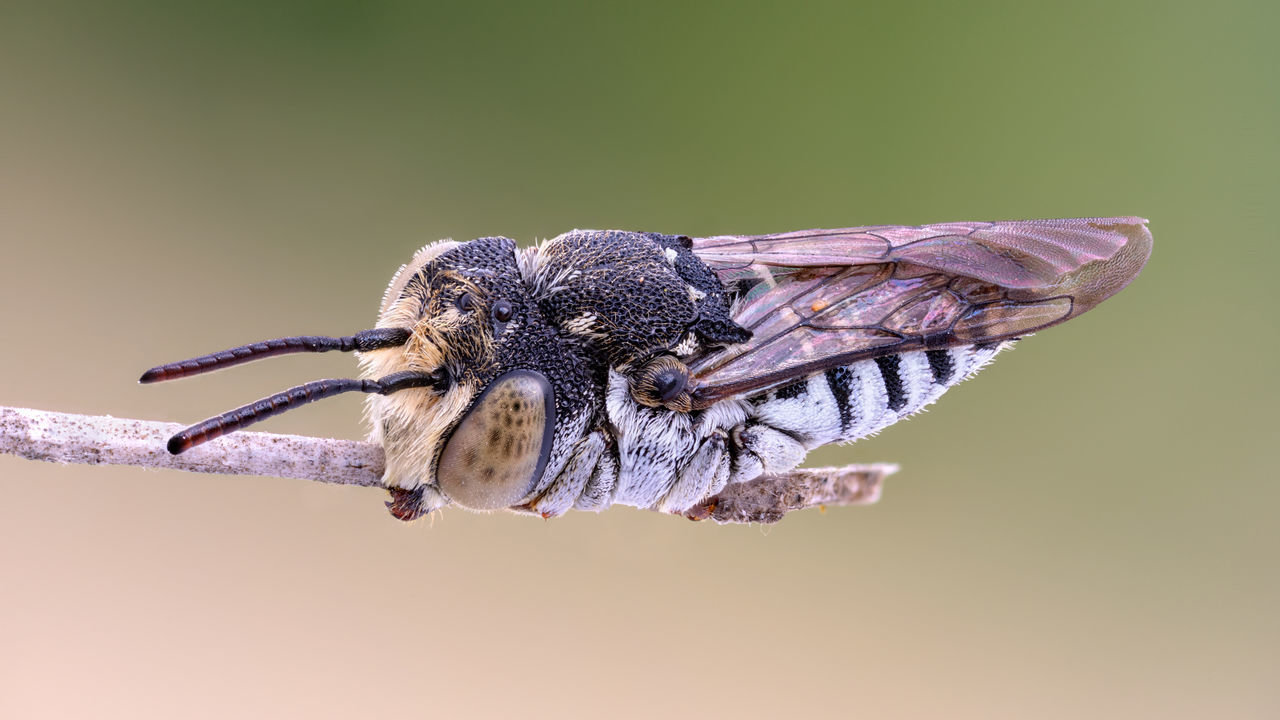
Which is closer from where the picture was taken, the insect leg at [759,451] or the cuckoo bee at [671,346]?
the cuckoo bee at [671,346]

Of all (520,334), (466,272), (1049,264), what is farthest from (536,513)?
(1049,264)

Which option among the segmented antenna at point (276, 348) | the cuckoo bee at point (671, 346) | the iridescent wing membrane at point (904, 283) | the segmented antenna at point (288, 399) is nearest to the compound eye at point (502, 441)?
the cuckoo bee at point (671, 346)

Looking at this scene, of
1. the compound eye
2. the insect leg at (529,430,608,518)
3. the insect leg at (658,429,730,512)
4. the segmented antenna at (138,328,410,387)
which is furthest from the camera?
the insect leg at (658,429,730,512)

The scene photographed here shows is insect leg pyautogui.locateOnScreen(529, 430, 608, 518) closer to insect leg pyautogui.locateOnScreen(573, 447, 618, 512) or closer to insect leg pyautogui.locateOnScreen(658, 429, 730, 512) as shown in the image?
insect leg pyautogui.locateOnScreen(573, 447, 618, 512)

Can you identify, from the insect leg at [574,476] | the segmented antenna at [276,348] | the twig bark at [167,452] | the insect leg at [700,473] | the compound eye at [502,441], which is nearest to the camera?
the segmented antenna at [276,348]

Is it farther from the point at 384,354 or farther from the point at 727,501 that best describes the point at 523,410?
the point at 727,501

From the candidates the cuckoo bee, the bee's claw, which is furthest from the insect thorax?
the bee's claw

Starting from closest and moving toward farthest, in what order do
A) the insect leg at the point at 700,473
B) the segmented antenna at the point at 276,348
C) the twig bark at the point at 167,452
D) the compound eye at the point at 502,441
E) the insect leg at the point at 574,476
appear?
Result: the segmented antenna at the point at 276,348 → the twig bark at the point at 167,452 → the compound eye at the point at 502,441 → the insect leg at the point at 574,476 → the insect leg at the point at 700,473

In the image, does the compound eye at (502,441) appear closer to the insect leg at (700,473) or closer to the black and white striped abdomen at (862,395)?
the insect leg at (700,473)
